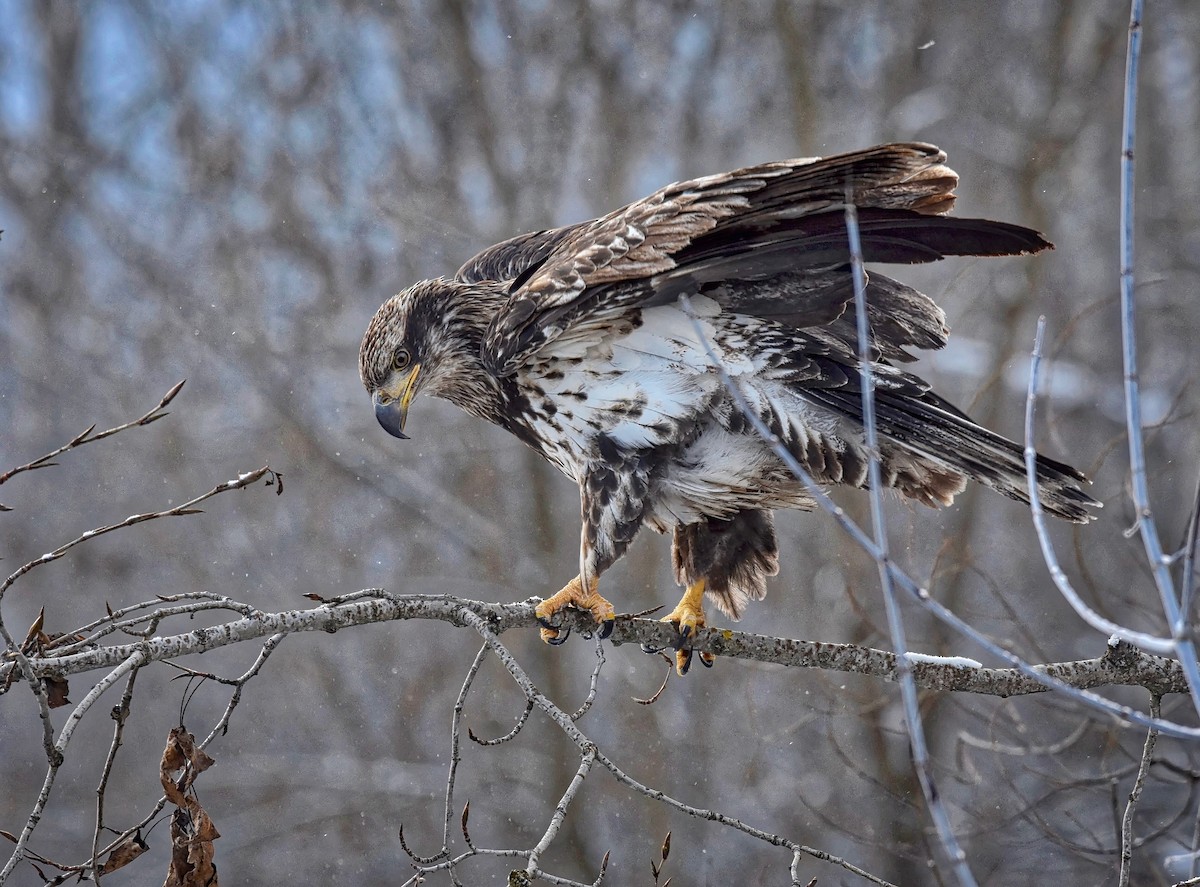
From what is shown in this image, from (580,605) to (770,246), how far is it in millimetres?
1200

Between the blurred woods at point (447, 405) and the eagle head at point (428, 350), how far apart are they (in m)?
4.67

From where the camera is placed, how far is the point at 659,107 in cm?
816

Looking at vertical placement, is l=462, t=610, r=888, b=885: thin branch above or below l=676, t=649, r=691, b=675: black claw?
below

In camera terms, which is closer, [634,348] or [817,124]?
[634,348]

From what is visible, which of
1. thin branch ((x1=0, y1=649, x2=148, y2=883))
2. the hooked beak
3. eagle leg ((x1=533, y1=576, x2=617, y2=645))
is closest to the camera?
thin branch ((x1=0, y1=649, x2=148, y2=883))

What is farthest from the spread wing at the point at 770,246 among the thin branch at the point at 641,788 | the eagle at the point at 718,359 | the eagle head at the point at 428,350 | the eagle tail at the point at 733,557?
the thin branch at the point at 641,788

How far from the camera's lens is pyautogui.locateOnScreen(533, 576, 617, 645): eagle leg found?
9.85 ft

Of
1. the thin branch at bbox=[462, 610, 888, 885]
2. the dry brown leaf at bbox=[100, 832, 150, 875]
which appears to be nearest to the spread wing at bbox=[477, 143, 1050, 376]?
the thin branch at bbox=[462, 610, 888, 885]

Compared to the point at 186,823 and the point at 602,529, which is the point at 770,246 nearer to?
the point at 602,529

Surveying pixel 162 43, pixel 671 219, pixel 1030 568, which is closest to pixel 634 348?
pixel 671 219

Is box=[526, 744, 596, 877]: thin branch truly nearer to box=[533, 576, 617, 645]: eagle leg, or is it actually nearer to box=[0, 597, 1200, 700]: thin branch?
box=[0, 597, 1200, 700]: thin branch

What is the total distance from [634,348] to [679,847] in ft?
21.9

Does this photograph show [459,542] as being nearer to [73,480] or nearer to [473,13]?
[73,480]

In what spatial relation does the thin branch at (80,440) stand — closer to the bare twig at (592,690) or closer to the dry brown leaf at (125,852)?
the dry brown leaf at (125,852)
